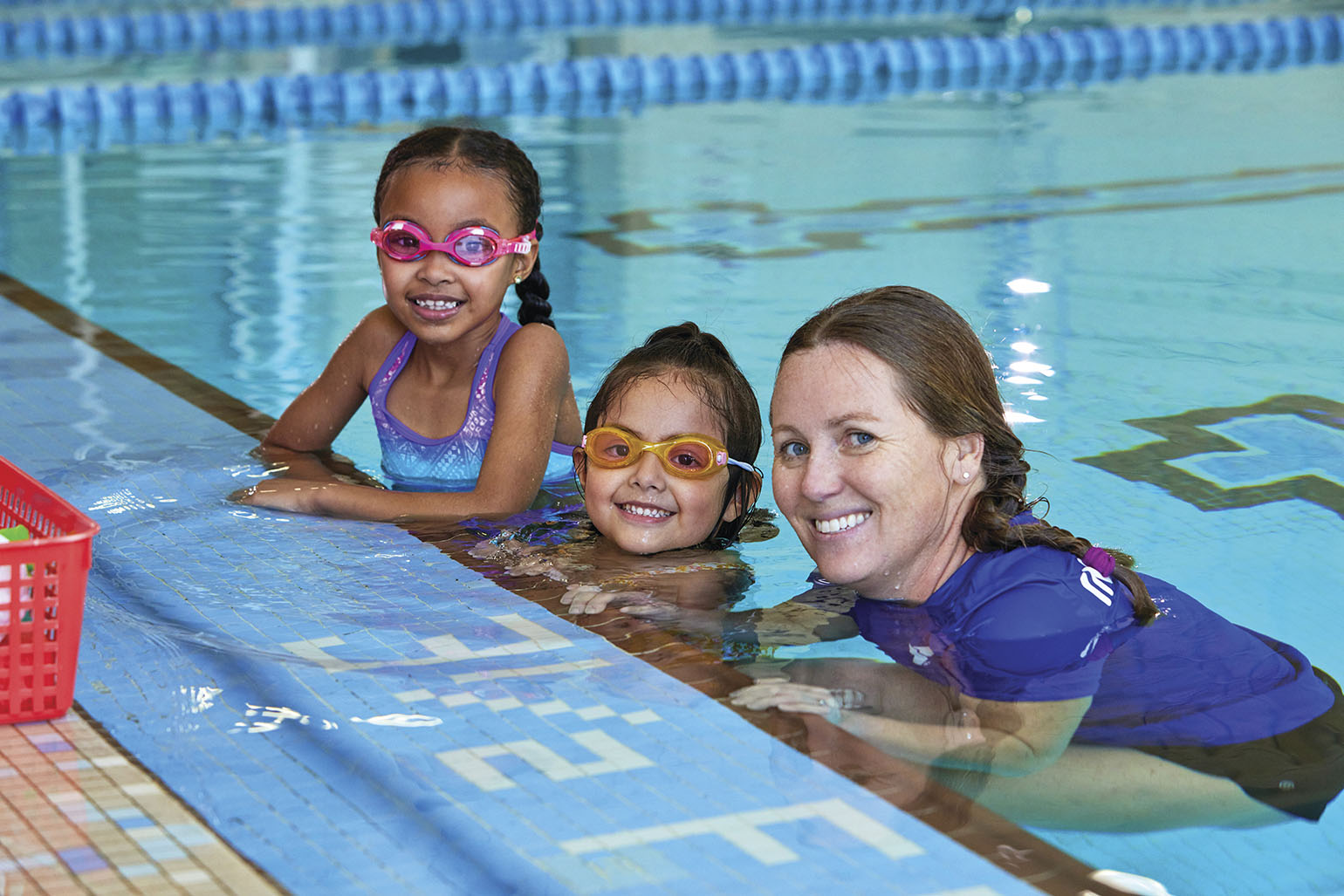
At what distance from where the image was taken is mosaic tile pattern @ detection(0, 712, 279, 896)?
1839mm

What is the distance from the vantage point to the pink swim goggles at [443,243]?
3305 millimetres

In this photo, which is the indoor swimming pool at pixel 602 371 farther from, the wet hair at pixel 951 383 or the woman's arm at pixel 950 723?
the wet hair at pixel 951 383

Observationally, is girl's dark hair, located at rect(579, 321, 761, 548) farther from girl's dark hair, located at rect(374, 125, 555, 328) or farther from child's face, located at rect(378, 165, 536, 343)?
girl's dark hair, located at rect(374, 125, 555, 328)

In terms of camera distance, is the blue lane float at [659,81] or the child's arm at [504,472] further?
the blue lane float at [659,81]

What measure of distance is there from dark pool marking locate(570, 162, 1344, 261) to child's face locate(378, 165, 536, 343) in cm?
288

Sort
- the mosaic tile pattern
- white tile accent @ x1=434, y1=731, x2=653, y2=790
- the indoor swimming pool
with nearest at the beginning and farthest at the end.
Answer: the mosaic tile pattern
the indoor swimming pool
white tile accent @ x1=434, y1=731, x2=653, y2=790

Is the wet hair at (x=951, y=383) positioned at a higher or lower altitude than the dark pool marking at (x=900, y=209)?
higher

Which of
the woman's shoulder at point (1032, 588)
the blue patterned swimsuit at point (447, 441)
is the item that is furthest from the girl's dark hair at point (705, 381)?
the woman's shoulder at point (1032, 588)

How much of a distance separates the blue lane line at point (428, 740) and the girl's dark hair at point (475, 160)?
2.53 ft

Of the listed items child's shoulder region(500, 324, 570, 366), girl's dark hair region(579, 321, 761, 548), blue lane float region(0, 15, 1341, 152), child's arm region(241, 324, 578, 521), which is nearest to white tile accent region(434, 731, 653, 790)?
girl's dark hair region(579, 321, 761, 548)

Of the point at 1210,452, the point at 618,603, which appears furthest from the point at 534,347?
the point at 1210,452

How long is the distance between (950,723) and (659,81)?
356 inches

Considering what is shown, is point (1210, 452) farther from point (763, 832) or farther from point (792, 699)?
point (763, 832)

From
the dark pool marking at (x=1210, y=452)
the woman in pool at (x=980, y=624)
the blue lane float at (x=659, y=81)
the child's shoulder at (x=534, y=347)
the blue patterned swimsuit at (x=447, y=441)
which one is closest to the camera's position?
the woman in pool at (x=980, y=624)
